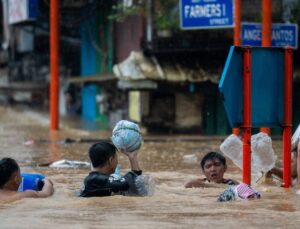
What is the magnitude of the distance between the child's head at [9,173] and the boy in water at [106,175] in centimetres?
75

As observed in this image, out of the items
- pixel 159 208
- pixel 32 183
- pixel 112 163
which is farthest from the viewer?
pixel 32 183

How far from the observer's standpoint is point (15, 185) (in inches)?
361

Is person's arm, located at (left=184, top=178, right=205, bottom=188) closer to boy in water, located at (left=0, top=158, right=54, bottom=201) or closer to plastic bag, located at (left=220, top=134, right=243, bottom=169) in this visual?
plastic bag, located at (left=220, top=134, right=243, bottom=169)

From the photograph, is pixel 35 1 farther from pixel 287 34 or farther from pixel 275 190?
pixel 275 190

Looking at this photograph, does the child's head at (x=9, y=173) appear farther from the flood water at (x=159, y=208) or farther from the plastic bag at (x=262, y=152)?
the plastic bag at (x=262, y=152)

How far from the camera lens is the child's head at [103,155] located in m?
8.77

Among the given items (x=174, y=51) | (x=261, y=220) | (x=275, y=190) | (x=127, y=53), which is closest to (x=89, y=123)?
(x=127, y=53)

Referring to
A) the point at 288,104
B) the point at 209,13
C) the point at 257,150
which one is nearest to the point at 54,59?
the point at 209,13

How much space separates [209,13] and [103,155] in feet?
28.3

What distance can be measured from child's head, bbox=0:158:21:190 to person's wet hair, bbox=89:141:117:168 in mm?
838

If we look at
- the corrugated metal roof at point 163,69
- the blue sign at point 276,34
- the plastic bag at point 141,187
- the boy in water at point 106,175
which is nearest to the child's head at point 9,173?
the boy in water at point 106,175

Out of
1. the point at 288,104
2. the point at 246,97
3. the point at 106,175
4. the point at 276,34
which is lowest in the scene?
the point at 106,175

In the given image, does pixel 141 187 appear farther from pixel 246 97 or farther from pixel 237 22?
pixel 237 22

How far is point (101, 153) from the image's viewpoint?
877 centimetres
